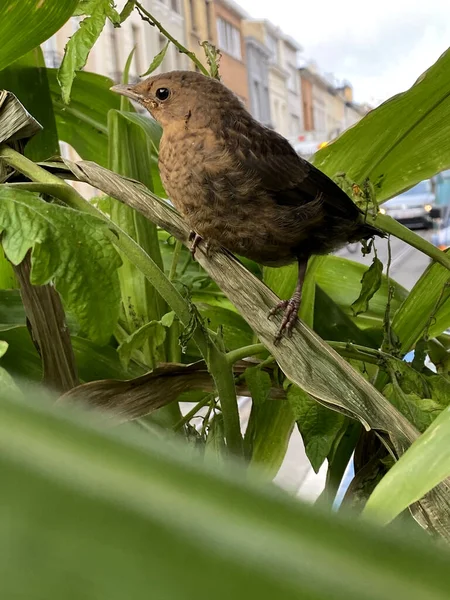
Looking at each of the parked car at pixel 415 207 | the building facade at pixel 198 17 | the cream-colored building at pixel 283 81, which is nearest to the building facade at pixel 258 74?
the cream-colored building at pixel 283 81

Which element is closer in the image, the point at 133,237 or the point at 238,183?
the point at 238,183

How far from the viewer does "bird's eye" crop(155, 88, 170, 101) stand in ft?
1.20

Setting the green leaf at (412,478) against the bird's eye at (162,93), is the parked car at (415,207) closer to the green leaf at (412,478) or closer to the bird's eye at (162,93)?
the bird's eye at (162,93)

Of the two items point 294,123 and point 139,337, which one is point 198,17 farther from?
point 294,123

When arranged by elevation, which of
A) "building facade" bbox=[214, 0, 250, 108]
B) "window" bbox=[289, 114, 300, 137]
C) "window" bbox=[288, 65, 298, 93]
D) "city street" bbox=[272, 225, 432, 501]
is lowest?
"city street" bbox=[272, 225, 432, 501]

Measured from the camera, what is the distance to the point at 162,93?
37 centimetres

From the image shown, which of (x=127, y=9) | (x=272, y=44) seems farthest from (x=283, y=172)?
(x=272, y=44)

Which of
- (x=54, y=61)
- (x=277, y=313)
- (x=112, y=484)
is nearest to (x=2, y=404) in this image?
(x=112, y=484)

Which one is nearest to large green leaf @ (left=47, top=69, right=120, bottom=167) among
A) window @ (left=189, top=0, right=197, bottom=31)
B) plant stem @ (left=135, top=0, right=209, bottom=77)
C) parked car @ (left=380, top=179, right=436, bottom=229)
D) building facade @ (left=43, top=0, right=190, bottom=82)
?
plant stem @ (left=135, top=0, right=209, bottom=77)

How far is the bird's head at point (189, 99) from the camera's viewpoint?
34cm

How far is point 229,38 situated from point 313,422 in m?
2.39

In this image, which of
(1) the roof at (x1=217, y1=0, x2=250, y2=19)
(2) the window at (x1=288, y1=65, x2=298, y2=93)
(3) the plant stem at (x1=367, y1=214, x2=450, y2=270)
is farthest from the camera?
(2) the window at (x1=288, y1=65, x2=298, y2=93)

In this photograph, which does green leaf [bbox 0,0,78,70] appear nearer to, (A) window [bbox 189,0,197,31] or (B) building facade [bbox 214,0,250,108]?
(A) window [bbox 189,0,197,31]

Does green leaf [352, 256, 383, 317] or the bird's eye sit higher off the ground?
the bird's eye
